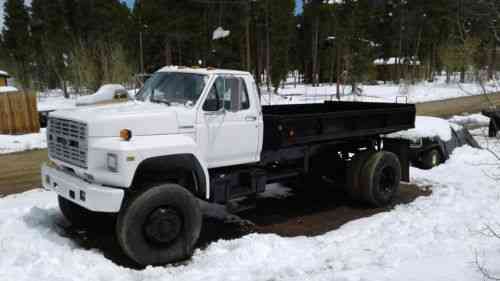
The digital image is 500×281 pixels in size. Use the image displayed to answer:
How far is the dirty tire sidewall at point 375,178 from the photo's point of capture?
8.49 metres

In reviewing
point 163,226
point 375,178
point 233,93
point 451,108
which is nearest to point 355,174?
point 375,178

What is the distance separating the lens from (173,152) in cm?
580

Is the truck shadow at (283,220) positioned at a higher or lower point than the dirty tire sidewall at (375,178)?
lower

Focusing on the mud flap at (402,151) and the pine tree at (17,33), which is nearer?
the mud flap at (402,151)

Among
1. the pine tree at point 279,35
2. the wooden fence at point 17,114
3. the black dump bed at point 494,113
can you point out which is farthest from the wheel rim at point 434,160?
the pine tree at point 279,35

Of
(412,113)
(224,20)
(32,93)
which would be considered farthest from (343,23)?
(412,113)

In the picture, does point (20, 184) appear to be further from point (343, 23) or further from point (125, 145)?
point (343, 23)

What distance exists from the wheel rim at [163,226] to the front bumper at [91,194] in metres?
0.43

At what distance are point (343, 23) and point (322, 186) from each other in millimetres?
36289

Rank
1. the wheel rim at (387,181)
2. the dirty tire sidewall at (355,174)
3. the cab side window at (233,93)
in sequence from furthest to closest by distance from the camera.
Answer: the wheel rim at (387,181) → the dirty tire sidewall at (355,174) → the cab side window at (233,93)

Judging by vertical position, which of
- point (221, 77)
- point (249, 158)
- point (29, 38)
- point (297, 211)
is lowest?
point (297, 211)

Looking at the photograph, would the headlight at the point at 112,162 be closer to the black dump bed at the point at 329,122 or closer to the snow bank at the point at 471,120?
the black dump bed at the point at 329,122

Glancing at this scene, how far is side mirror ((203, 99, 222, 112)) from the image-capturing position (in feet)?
20.9

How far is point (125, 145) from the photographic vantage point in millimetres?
5484
